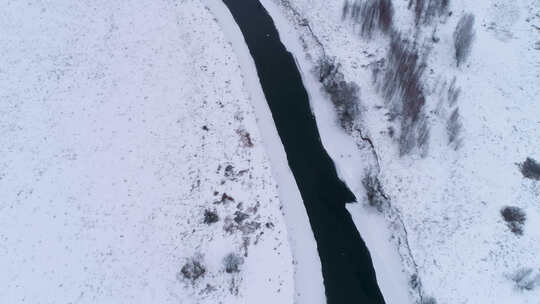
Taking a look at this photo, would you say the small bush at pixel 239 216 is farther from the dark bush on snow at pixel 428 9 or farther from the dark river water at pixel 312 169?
the dark bush on snow at pixel 428 9

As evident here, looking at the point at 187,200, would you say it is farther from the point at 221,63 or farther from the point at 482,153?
the point at 482,153

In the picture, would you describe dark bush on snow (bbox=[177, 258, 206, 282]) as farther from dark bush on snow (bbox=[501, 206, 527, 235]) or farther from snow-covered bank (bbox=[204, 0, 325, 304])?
dark bush on snow (bbox=[501, 206, 527, 235])

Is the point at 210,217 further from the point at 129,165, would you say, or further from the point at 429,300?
the point at 429,300

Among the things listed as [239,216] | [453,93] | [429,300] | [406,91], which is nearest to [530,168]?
[453,93]

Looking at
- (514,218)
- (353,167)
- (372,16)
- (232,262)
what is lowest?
(232,262)

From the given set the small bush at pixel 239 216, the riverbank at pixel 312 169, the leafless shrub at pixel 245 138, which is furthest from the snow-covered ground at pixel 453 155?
the small bush at pixel 239 216

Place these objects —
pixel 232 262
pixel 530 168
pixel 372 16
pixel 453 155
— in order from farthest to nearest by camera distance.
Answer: pixel 372 16 → pixel 453 155 → pixel 530 168 → pixel 232 262

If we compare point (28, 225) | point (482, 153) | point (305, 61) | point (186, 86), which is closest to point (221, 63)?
point (186, 86)
